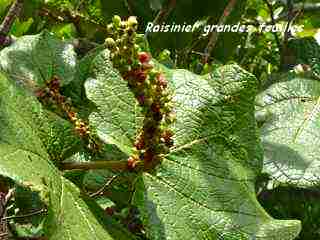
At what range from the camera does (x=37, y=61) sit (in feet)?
3.65

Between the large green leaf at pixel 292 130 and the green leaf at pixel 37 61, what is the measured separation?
307 millimetres

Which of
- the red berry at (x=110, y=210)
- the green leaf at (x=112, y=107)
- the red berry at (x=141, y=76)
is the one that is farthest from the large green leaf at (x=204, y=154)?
the red berry at (x=110, y=210)

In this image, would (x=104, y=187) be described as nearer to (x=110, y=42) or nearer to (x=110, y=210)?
(x=110, y=210)

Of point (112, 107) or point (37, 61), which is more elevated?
point (37, 61)

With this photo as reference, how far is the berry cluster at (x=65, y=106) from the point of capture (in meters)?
0.93

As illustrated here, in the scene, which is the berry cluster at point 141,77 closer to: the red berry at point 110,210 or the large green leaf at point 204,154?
the large green leaf at point 204,154

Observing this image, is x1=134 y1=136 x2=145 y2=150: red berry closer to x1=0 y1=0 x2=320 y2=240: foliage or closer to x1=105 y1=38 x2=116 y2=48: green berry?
x1=0 y1=0 x2=320 y2=240: foliage

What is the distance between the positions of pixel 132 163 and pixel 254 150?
17 cm

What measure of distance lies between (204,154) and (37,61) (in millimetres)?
339

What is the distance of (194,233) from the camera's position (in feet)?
2.62

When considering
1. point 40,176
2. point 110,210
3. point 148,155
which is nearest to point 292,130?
point 110,210

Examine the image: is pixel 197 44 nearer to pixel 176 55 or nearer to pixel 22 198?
pixel 176 55

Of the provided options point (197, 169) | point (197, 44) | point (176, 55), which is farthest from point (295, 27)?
point (197, 169)

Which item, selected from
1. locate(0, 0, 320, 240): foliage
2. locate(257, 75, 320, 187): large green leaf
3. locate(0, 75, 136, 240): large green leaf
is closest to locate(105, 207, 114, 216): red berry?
locate(0, 0, 320, 240): foliage
